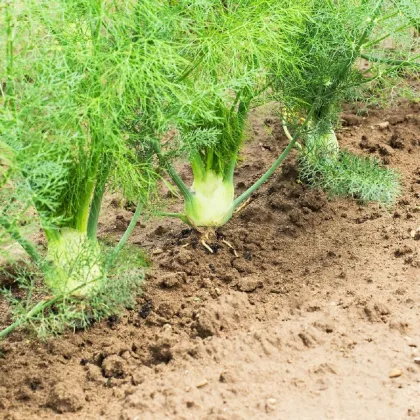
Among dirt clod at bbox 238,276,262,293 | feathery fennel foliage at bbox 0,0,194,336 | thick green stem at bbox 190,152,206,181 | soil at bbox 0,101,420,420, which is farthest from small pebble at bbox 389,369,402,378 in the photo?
thick green stem at bbox 190,152,206,181

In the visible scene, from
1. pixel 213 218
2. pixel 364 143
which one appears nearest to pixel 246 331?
pixel 213 218

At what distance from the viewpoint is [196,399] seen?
8.29ft

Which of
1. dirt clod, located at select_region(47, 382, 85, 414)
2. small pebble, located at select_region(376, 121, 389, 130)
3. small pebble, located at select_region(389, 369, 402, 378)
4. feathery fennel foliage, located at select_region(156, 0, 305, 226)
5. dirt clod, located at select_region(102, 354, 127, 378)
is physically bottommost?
dirt clod, located at select_region(47, 382, 85, 414)

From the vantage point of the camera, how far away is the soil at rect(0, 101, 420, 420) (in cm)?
253

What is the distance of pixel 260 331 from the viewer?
111 inches

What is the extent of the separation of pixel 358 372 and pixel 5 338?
1210 mm

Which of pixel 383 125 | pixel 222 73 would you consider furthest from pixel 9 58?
pixel 383 125

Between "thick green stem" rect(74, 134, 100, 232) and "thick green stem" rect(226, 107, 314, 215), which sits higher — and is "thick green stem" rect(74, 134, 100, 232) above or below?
below

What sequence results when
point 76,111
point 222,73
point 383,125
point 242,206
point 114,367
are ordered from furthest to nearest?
1. point 383,125
2. point 242,206
3. point 222,73
4. point 114,367
5. point 76,111

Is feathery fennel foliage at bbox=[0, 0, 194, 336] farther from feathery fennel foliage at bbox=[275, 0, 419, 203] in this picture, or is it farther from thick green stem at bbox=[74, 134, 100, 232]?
feathery fennel foliage at bbox=[275, 0, 419, 203]

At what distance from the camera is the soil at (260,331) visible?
2.53 meters

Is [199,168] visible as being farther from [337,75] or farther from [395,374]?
[395,374]

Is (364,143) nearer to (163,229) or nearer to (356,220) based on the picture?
(356,220)

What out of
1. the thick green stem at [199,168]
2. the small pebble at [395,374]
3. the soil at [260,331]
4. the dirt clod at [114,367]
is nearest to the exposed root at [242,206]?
the soil at [260,331]
